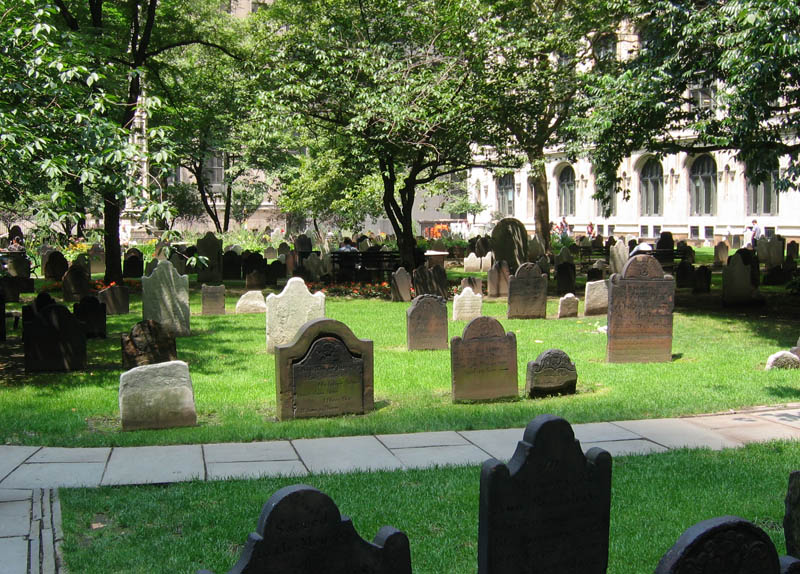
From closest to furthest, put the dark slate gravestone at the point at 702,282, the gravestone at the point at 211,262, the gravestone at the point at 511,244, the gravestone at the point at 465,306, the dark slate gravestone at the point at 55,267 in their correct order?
the gravestone at the point at 465,306
the dark slate gravestone at the point at 702,282
the dark slate gravestone at the point at 55,267
the gravestone at the point at 211,262
the gravestone at the point at 511,244

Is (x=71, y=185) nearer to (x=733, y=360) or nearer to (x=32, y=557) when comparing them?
(x=32, y=557)

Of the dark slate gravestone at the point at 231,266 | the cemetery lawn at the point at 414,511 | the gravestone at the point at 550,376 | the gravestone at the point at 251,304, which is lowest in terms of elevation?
the cemetery lawn at the point at 414,511

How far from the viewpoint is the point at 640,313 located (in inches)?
530

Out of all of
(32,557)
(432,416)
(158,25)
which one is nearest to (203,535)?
(32,557)

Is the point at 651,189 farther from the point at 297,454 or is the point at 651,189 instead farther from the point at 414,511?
the point at 414,511

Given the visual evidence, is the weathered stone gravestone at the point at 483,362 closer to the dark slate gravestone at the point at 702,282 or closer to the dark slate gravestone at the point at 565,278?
the dark slate gravestone at the point at 565,278

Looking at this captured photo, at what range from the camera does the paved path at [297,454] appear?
23.8 feet

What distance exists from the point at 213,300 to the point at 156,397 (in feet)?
34.5

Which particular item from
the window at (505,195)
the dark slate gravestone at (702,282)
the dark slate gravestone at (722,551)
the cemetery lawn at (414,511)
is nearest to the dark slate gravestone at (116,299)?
the cemetery lawn at (414,511)

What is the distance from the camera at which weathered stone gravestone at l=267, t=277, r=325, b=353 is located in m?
14.1

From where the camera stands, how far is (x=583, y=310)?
2100 centimetres

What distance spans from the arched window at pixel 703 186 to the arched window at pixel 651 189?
107 inches

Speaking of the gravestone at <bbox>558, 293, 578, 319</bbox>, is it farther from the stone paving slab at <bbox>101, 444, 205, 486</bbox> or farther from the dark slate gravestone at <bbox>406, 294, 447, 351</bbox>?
the stone paving slab at <bbox>101, 444, 205, 486</bbox>

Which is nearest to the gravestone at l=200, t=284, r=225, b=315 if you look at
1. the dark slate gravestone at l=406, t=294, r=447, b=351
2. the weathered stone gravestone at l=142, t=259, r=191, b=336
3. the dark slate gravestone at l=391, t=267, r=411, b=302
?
the weathered stone gravestone at l=142, t=259, r=191, b=336
